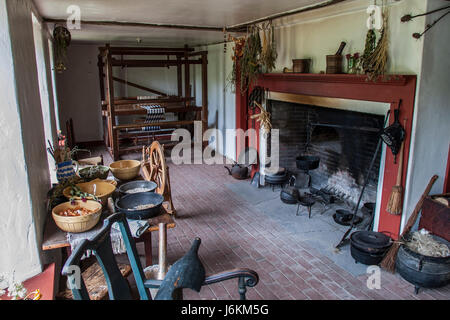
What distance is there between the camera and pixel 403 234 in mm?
3674

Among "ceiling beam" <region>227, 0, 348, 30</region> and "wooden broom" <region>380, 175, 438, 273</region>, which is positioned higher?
"ceiling beam" <region>227, 0, 348, 30</region>

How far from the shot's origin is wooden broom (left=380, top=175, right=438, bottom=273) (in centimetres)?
361

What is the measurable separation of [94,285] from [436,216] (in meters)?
3.20

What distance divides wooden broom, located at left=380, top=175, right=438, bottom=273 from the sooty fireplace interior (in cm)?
96

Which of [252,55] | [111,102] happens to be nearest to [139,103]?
[111,102]

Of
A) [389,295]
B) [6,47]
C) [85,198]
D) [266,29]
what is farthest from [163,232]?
[266,29]

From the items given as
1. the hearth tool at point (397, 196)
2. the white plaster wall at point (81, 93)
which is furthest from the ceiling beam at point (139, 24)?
the white plaster wall at point (81, 93)

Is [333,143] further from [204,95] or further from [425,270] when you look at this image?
[204,95]

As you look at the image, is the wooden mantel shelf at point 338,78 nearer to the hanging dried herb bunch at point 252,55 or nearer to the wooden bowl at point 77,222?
the hanging dried herb bunch at point 252,55

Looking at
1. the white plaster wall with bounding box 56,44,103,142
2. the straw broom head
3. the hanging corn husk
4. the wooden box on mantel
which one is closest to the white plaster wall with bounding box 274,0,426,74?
the hanging corn husk

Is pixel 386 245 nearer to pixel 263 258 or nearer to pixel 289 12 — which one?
pixel 263 258

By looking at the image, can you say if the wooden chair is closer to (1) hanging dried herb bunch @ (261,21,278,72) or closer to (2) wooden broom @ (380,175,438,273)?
(2) wooden broom @ (380,175,438,273)

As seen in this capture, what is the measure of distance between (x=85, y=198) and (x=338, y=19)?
3509mm

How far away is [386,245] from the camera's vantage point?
11.9 feet
